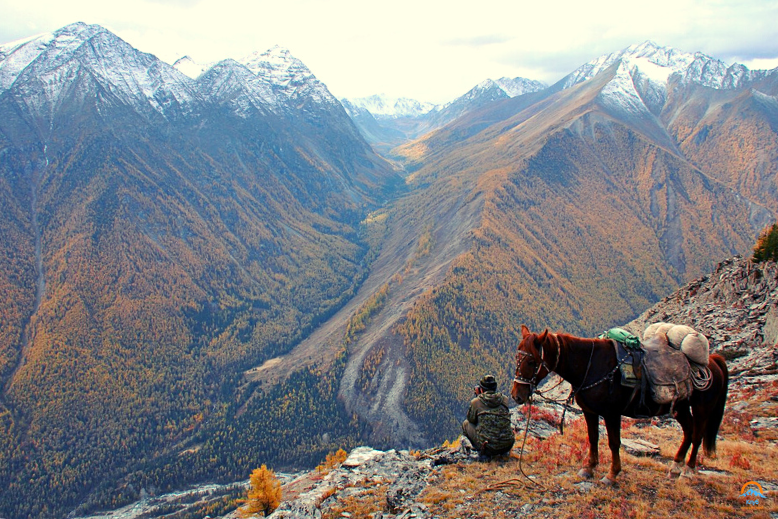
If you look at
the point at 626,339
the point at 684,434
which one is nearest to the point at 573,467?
the point at 684,434

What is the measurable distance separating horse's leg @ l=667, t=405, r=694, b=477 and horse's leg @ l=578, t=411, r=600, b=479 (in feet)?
7.01

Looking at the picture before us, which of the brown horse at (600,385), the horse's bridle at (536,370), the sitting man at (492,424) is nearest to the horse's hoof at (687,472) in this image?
the brown horse at (600,385)

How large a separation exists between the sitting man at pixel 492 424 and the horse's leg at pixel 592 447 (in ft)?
10.3

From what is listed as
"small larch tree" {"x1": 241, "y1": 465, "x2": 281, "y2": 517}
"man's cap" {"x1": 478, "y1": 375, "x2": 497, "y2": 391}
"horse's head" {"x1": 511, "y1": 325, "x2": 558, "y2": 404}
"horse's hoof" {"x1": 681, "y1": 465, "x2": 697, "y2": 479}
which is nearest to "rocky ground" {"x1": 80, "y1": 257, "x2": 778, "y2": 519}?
"horse's hoof" {"x1": 681, "y1": 465, "x2": 697, "y2": 479}

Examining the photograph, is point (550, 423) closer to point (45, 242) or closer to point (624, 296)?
point (624, 296)

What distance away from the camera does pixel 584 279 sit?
652 ft

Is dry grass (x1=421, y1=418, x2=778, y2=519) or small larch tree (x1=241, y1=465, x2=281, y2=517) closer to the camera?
dry grass (x1=421, y1=418, x2=778, y2=519)

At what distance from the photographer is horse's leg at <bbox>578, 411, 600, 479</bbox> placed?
11.8 m

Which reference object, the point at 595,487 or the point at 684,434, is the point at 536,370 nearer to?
the point at 595,487

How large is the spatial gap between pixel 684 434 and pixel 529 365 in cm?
551

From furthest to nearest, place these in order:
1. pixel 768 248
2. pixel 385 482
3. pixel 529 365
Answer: pixel 768 248
pixel 385 482
pixel 529 365

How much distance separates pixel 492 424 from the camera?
1535 centimetres

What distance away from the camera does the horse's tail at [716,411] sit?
11719 millimetres

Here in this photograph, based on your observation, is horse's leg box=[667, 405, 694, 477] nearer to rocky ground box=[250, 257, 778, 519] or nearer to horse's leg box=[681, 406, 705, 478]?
horse's leg box=[681, 406, 705, 478]
